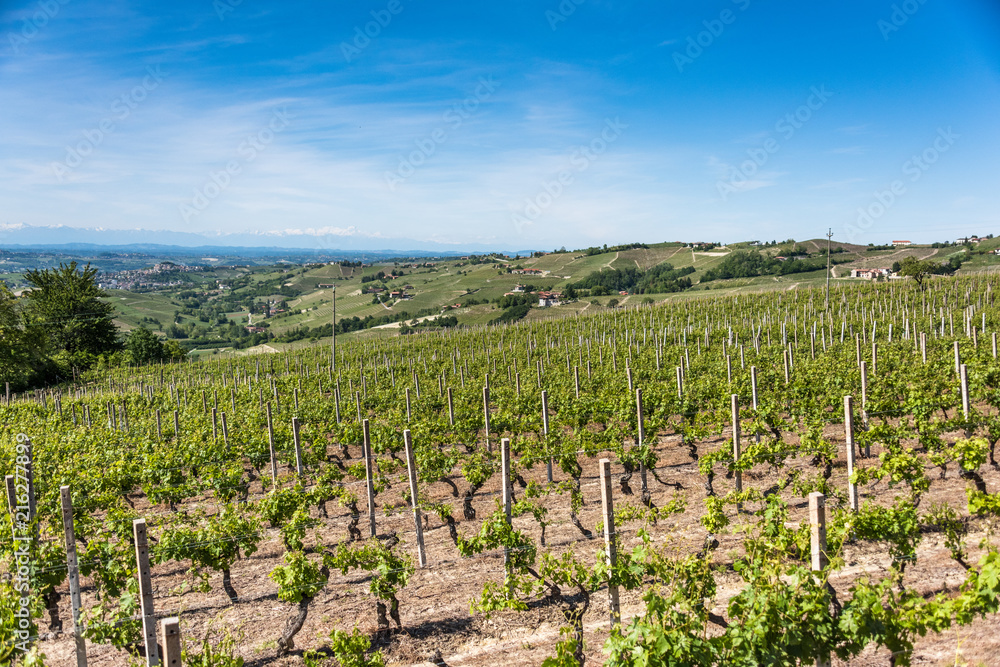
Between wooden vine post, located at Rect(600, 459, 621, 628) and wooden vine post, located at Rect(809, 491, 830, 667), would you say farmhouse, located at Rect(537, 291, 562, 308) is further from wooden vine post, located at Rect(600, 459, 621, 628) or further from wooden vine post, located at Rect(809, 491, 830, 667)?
wooden vine post, located at Rect(809, 491, 830, 667)

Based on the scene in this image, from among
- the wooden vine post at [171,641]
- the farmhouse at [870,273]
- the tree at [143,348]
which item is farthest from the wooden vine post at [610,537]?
the farmhouse at [870,273]

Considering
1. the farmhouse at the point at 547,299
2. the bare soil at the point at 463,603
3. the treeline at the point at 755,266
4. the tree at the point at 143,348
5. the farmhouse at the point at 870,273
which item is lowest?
the bare soil at the point at 463,603

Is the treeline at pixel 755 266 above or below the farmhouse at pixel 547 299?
above

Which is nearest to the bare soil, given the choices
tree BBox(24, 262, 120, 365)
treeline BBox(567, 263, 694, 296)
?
tree BBox(24, 262, 120, 365)

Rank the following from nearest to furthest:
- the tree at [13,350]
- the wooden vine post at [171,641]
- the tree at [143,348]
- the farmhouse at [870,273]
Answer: the wooden vine post at [171,641], the tree at [13,350], the tree at [143,348], the farmhouse at [870,273]

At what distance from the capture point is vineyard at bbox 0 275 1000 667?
4.63 metres

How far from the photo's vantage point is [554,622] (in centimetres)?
635

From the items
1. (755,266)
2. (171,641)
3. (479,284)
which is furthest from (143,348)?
(755,266)

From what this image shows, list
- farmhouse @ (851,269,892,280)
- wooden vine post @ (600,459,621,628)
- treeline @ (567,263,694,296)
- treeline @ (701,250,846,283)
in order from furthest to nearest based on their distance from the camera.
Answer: treeline @ (567,263,694,296), treeline @ (701,250,846,283), farmhouse @ (851,269,892,280), wooden vine post @ (600,459,621,628)

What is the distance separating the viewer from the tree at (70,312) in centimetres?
4503

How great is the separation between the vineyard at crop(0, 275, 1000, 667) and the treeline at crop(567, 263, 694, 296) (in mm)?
67222

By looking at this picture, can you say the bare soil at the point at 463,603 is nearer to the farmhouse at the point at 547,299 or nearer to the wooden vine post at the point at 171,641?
the wooden vine post at the point at 171,641

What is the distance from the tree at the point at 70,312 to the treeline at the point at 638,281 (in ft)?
203

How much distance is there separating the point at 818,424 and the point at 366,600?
8292 millimetres
